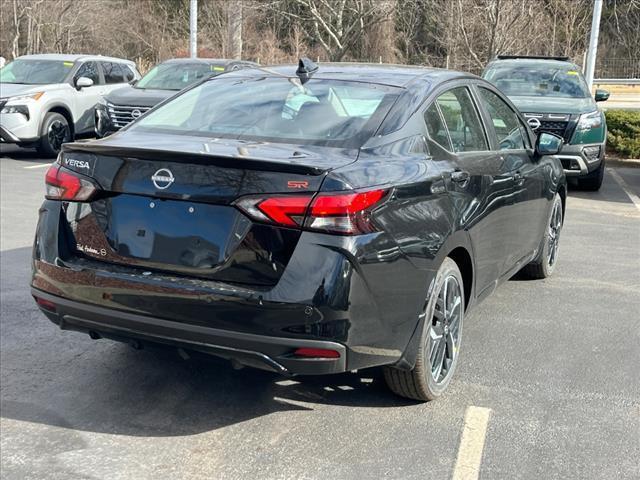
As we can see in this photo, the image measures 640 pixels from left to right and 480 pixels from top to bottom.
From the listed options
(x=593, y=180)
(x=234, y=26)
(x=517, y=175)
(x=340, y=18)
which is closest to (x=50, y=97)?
(x=593, y=180)

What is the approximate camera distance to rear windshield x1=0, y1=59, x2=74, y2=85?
13977 millimetres

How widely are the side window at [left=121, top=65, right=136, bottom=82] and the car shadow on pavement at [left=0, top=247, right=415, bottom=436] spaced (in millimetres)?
12301

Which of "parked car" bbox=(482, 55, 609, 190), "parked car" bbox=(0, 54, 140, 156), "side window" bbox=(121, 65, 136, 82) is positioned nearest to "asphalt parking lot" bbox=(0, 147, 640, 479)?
"parked car" bbox=(482, 55, 609, 190)

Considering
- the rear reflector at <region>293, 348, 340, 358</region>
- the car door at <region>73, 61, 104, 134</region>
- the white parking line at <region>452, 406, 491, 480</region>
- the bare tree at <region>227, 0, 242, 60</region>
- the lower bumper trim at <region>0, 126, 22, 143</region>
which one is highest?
the bare tree at <region>227, 0, 242, 60</region>

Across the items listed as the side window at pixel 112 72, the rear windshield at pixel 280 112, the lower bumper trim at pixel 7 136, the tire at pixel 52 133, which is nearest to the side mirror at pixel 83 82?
the tire at pixel 52 133

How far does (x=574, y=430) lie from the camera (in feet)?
11.9

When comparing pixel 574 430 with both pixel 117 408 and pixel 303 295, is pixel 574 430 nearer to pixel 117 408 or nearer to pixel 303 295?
pixel 303 295

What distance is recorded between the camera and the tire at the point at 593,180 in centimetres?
1079

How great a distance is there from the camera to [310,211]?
3.07 metres

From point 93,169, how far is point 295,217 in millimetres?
1011

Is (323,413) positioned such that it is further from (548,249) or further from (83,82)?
(83,82)

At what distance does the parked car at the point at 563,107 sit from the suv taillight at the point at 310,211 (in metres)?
7.49

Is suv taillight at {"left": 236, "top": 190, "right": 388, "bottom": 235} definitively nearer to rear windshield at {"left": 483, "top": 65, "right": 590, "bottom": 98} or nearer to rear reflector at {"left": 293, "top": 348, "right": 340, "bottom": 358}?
rear reflector at {"left": 293, "top": 348, "right": 340, "bottom": 358}

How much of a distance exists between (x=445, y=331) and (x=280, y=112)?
4.66ft
